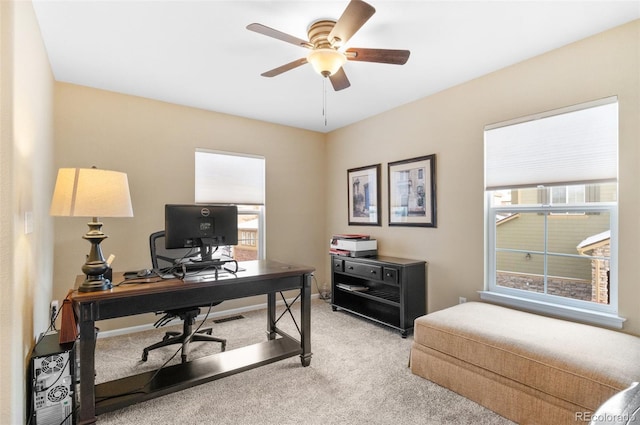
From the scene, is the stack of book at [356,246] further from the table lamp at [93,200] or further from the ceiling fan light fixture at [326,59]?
the table lamp at [93,200]

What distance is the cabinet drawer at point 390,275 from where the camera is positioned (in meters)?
3.30

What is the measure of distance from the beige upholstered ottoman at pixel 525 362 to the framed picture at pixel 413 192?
49.8 inches

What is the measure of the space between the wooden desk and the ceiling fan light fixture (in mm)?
1489

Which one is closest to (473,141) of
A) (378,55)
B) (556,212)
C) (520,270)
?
(556,212)

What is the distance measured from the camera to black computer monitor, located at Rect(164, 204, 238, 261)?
2.17 metres

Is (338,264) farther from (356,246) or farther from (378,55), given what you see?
(378,55)

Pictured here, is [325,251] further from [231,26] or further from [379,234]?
[231,26]

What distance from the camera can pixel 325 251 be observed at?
4859mm

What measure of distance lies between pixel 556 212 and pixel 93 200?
10.8 ft

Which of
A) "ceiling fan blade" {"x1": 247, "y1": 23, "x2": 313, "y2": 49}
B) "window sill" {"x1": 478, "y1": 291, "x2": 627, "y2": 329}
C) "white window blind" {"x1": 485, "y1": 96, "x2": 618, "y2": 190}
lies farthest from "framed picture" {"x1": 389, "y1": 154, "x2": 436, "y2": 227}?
"ceiling fan blade" {"x1": 247, "y1": 23, "x2": 313, "y2": 49}

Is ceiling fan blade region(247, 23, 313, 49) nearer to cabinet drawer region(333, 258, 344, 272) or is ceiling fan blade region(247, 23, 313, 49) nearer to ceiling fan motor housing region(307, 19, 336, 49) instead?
ceiling fan motor housing region(307, 19, 336, 49)

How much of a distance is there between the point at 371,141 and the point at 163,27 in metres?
2.66

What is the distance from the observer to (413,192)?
141 inches

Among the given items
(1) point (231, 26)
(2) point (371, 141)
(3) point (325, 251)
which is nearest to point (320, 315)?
(3) point (325, 251)
